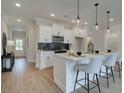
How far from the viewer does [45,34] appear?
567cm

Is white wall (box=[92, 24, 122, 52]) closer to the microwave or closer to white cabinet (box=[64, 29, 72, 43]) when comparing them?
white cabinet (box=[64, 29, 72, 43])

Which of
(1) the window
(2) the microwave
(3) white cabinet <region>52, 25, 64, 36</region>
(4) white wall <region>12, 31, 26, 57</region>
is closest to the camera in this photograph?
(3) white cabinet <region>52, 25, 64, 36</region>

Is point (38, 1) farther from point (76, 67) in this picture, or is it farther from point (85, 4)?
point (76, 67)

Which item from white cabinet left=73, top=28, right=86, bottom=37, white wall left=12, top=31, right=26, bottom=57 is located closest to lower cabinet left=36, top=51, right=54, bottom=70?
white cabinet left=73, top=28, right=86, bottom=37

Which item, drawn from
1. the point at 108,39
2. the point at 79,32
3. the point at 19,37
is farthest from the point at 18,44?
the point at 108,39

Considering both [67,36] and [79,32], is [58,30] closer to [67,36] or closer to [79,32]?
[67,36]

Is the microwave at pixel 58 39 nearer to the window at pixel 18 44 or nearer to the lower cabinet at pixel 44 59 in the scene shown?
the lower cabinet at pixel 44 59

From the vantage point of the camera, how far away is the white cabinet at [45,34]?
18.1ft

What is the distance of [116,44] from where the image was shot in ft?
20.3

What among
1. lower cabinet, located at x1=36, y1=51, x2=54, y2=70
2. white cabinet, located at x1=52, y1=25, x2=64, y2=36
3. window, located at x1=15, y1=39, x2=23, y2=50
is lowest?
lower cabinet, located at x1=36, y1=51, x2=54, y2=70

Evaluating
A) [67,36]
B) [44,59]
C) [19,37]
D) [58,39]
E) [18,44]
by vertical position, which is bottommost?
[44,59]

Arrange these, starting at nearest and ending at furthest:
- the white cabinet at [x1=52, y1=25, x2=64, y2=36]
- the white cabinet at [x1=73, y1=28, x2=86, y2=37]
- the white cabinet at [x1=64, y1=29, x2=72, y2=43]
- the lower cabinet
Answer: the lower cabinet < the white cabinet at [x1=52, y1=25, x2=64, y2=36] < the white cabinet at [x1=64, y1=29, x2=72, y2=43] < the white cabinet at [x1=73, y1=28, x2=86, y2=37]

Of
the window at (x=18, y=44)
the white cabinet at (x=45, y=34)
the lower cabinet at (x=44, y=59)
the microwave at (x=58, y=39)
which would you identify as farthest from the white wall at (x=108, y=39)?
the window at (x=18, y=44)

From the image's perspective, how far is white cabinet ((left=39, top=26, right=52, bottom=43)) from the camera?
5505mm
